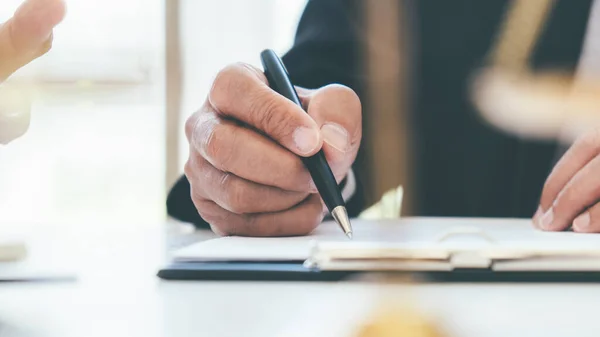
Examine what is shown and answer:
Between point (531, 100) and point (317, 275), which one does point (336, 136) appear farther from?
point (531, 100)

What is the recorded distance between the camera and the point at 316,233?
427 millimetres

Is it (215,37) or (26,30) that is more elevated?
(26,30)

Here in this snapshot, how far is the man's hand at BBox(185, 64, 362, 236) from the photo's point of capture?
39cm

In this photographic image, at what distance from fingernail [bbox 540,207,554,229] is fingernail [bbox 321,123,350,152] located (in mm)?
156

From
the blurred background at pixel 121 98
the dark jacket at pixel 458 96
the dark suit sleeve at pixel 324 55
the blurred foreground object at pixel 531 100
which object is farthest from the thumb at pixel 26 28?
the blurred background at pixel 121 98

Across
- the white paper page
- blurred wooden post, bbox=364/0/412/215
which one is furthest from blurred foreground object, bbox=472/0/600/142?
the white paper page

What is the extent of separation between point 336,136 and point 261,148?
0.21 feet

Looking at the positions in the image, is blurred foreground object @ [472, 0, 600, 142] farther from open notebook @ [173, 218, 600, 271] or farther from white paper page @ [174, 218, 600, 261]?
open notebook @ [173, 218, 600, 271]

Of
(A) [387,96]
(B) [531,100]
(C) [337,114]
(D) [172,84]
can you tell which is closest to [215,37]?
(D) [172,84]

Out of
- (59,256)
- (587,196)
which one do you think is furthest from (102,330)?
(587,196)

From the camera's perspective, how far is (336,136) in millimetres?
428

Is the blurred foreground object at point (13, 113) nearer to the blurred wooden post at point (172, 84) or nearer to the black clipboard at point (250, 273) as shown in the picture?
the black clipboard at point (250, 273)

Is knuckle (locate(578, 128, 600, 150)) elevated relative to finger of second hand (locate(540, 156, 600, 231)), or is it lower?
elevated

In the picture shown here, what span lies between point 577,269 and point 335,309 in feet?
A: 0.41
